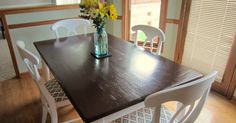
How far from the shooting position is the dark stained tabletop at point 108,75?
1.01 metres

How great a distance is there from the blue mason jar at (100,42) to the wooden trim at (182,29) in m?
1.47

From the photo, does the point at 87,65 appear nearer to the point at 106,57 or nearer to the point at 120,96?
the point at 106,57

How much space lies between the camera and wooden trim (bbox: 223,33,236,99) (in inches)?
85.5

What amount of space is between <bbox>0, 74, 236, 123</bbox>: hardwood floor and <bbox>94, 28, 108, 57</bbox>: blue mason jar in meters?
0.84

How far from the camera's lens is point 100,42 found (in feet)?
5.09

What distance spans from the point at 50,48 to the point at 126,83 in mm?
909

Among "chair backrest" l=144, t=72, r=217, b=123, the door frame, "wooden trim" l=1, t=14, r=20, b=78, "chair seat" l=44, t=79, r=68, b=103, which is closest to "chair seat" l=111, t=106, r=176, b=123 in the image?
"chair backrest" l=144, t=72, r=217, b=123

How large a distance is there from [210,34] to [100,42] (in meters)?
1.56

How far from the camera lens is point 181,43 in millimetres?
2729

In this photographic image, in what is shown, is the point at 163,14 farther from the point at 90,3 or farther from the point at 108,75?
the point at 108,75

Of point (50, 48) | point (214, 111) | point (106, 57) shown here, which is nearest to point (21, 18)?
point (50, 48)

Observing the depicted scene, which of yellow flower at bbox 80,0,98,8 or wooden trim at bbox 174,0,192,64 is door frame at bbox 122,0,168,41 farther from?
yellow flower at bbox 80,0,98,8

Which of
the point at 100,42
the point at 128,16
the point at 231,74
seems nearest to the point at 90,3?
the point at 100,42

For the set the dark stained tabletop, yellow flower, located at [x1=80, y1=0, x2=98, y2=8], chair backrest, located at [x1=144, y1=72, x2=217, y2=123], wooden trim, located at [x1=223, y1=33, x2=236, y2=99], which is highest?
yellow flower, located at [x1=80, y1=0, x2=98, y2=8]
